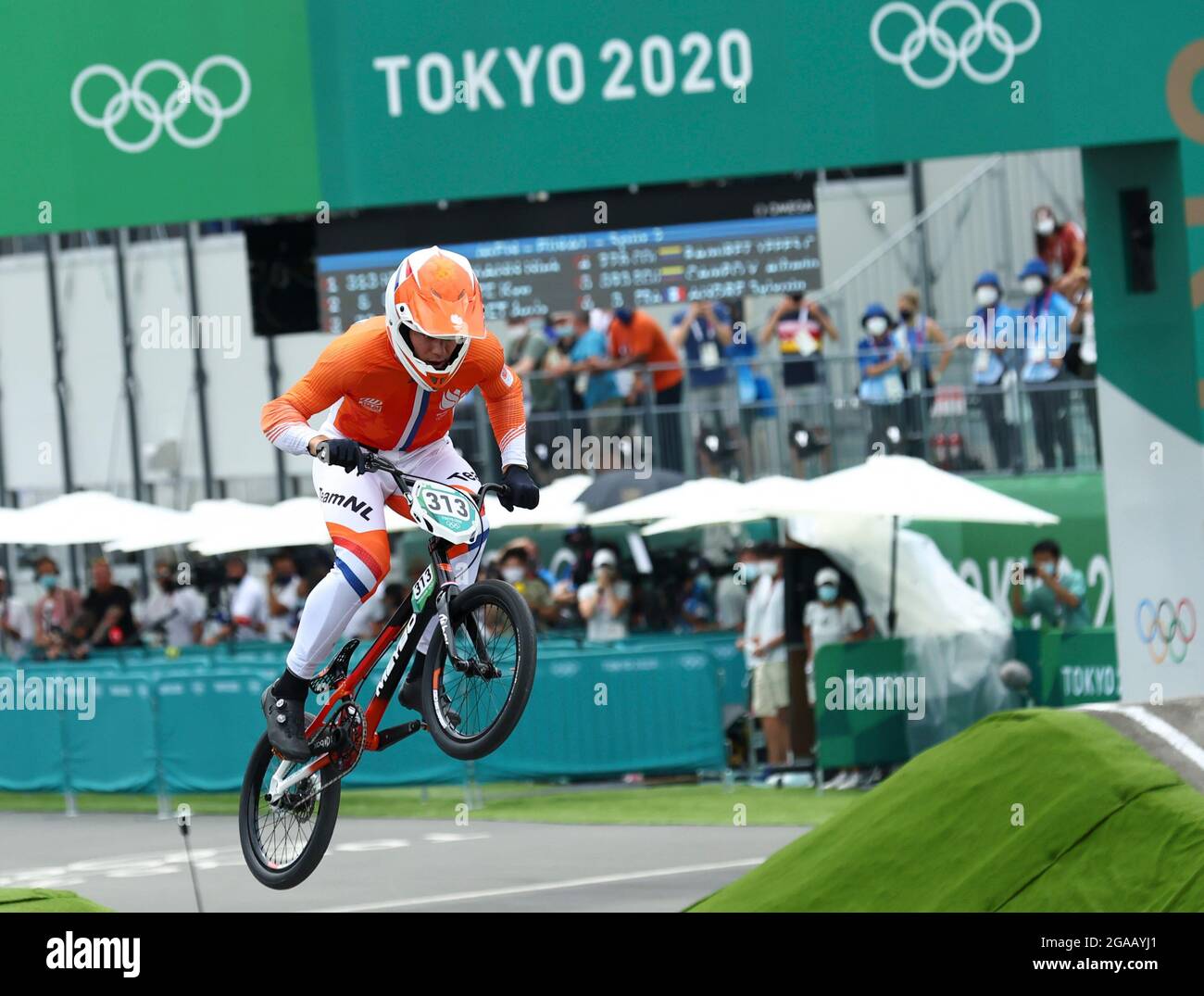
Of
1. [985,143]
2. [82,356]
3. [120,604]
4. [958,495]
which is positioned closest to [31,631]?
[120,604]

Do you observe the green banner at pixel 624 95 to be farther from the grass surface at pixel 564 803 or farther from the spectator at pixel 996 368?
the spectator at pixel 996 368

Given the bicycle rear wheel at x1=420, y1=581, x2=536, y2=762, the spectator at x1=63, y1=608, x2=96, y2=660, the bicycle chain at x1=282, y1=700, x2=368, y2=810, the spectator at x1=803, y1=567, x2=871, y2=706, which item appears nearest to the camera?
the bicycle rear wheel at x1=420, y1=581, x2=536, y2=762

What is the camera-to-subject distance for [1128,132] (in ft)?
37.0

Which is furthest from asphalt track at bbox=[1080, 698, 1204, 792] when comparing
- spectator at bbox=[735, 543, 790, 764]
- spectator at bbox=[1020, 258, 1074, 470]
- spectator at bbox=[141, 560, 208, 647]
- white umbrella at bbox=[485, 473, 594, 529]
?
spectator at bbox=[141, 560, 208, 647]

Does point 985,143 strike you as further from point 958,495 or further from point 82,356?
point 82,356

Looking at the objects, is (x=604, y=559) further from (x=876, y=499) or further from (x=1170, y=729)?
(x=1170, y=729)

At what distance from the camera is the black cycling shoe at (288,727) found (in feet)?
28.2

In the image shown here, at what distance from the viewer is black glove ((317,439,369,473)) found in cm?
796

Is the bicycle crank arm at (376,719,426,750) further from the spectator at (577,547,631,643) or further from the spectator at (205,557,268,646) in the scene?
the spectator at (205,557,268,646)

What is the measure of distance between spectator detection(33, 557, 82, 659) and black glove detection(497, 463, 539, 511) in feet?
33.3

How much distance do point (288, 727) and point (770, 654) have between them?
331 inches

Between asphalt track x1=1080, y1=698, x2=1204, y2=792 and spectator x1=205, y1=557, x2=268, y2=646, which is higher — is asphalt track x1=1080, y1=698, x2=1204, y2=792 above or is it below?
below

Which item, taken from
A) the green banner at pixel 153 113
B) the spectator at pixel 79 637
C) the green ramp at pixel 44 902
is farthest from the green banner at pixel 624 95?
the spectator at pixel 79 637
